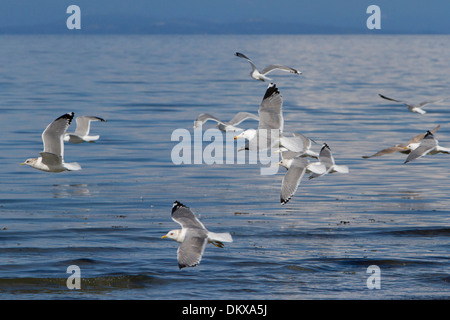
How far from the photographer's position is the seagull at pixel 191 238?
1127 centimetres

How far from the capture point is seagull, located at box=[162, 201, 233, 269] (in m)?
11.3

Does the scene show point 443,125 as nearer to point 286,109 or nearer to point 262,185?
point 286,109

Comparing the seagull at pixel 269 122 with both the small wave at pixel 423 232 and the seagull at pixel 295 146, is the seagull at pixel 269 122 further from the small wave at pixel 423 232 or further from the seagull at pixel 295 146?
the small wave at pixel 423 232

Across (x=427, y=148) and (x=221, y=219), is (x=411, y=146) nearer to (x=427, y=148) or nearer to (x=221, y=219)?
(x=427, y=148)

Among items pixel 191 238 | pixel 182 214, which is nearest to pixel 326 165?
pixel 182 214

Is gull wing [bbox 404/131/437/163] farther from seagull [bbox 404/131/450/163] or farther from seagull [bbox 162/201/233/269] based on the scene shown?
seagull [bbox 162/201/233/269]

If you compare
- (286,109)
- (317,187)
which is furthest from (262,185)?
(286,109)

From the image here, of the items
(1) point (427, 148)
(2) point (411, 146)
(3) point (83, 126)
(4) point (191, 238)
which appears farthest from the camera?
(3) point (83, 126)

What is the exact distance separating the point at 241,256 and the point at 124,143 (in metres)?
13.9

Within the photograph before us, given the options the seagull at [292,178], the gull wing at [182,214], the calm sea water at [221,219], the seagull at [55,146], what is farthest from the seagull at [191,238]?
the seagull at [55,146]

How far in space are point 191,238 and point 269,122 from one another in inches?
182

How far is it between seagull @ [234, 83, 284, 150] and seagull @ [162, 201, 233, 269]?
366 cm

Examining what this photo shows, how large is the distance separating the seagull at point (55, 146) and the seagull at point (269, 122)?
3.59 m

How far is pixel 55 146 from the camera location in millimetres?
16516
